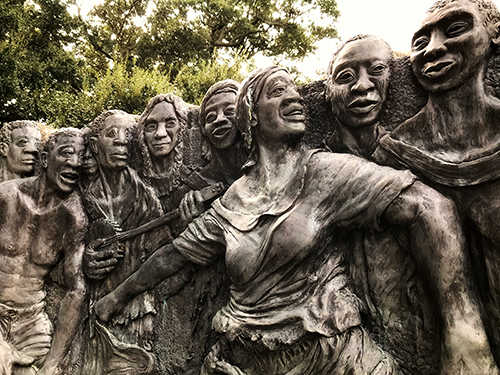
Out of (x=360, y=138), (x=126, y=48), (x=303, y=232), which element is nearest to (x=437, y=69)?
(x=360, y=138)

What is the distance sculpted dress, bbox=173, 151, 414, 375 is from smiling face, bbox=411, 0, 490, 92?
26.5 inches

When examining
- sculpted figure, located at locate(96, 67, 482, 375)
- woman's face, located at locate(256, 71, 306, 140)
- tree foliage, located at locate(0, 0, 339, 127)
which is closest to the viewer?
sculpted figure, located at locate(96, 67, 482, 375)

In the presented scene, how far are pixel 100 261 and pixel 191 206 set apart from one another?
3.33ft

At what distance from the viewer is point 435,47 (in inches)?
119

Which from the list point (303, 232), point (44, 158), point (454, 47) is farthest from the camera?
point (44, 158)

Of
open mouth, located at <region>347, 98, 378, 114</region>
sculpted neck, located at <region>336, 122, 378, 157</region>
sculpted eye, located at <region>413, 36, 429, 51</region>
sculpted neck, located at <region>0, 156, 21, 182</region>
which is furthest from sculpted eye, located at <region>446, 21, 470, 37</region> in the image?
sculpted neck, located at <region>0, 156, 21, 182</region>

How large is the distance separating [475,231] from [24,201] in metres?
3.82

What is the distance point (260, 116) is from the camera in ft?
11.3

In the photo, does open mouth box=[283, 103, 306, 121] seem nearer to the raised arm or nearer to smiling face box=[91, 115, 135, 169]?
the raised arm

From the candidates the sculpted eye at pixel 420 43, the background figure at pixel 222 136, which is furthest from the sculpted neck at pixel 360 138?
the background figure at pixel 222 136

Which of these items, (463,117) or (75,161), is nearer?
(463,117)

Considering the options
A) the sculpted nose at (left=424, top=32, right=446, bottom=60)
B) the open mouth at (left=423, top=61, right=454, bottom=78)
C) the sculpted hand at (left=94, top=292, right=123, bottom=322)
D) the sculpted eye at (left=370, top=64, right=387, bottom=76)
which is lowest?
the sculpted hand at (left=94, top=292, right=123, bottom=322)

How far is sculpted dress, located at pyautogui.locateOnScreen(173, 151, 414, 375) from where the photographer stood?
2.97 m

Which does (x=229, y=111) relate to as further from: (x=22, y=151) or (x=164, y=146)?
(x=22, y=151)
